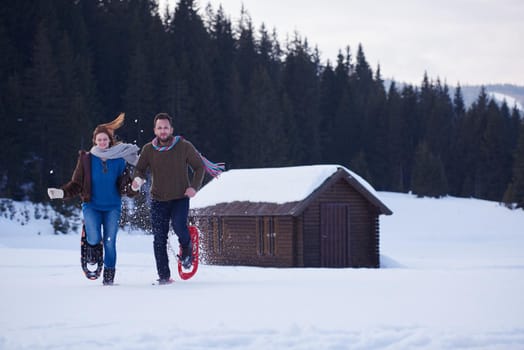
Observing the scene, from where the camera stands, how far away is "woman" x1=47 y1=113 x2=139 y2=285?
7.55 m

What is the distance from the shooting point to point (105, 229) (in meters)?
7.62

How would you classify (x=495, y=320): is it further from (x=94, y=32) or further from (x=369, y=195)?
(x=94, y=32)

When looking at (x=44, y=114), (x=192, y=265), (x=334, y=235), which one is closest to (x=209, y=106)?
(x=44, y=114)

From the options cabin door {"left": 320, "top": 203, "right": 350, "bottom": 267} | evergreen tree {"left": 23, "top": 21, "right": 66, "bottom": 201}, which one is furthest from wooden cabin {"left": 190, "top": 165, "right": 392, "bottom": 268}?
evergreen tree {"left": 23, "top": 21, "right": 66, "bottom": 201}

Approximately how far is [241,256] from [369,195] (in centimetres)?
482

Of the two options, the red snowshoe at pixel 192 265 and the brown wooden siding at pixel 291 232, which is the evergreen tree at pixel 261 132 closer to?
the brown wooden siding at pixel 291 232

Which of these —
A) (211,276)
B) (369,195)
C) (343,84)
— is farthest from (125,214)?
(343,84)

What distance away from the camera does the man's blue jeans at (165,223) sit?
759 cm

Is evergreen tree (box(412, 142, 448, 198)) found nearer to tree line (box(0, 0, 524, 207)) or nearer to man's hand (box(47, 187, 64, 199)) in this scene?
tree line (box(0, 0, 524, 207))

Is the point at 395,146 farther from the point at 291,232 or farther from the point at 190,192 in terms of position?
the point at 190,192

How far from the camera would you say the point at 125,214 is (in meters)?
34.7

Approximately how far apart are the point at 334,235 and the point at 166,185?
47.6 ft

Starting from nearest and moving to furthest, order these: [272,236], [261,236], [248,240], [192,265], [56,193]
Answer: [56,193]
[192,265]
[272,236]
[261,236]
[248,240]

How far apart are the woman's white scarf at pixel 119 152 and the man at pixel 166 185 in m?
0.22
